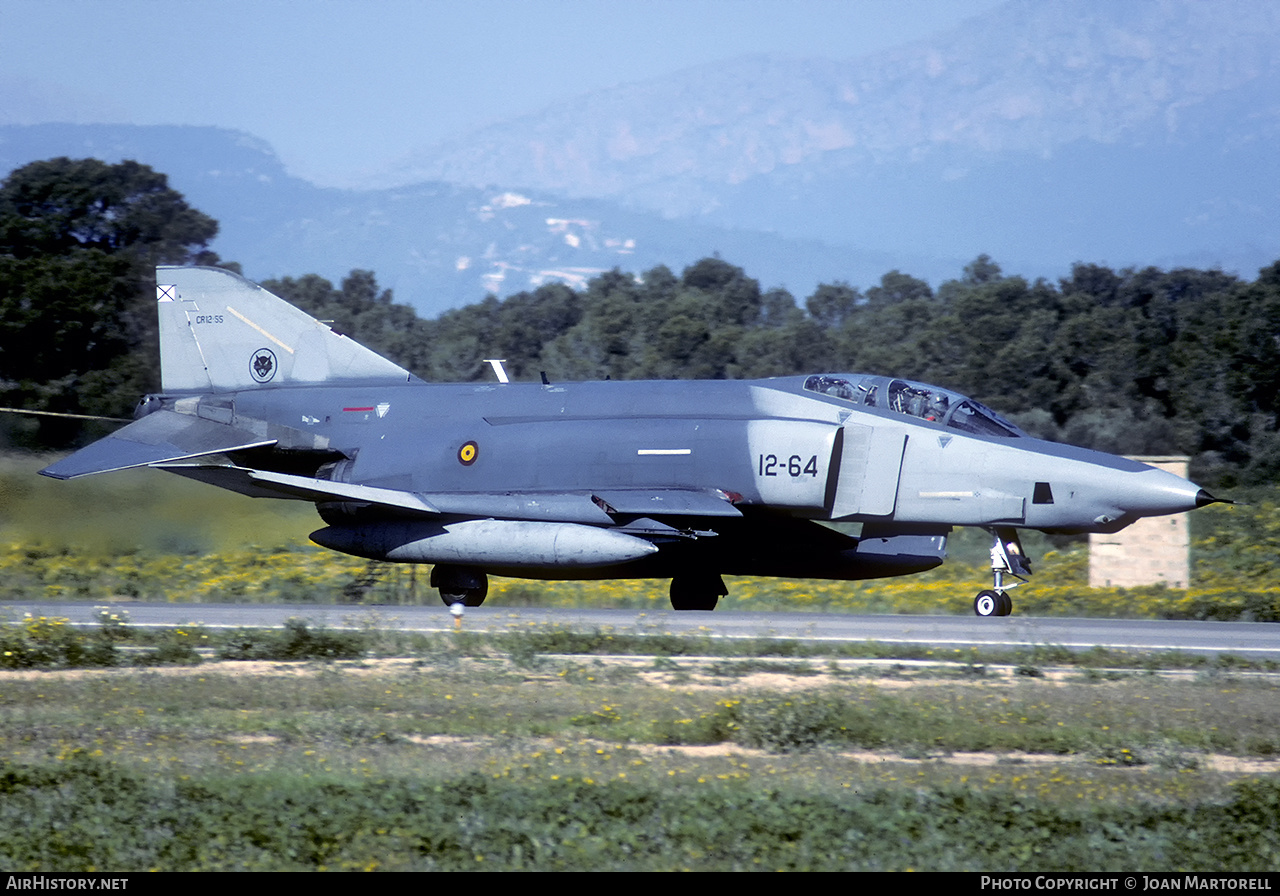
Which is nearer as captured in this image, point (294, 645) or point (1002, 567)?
point (294, 645)

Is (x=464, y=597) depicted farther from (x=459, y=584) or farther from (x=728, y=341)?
(x=728, y=341)

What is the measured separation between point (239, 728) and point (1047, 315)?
39626mm

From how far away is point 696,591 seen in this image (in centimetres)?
1648

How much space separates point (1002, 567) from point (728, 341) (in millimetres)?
28176

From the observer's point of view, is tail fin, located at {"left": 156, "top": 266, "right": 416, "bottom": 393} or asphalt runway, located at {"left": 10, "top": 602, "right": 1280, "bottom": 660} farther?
tail fin, located at {"left": 156, "top": 266, "right": 416, "bottom": 393}

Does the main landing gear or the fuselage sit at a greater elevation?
the fuselage

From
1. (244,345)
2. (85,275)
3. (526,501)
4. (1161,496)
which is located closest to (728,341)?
(85,275)

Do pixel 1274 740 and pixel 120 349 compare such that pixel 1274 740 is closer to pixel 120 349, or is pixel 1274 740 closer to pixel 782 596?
pixel 782 596

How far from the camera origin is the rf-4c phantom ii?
46.5ft

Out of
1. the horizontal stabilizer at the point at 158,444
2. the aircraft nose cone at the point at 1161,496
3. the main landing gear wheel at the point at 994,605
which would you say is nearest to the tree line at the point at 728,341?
the horizontal stabilizer at the point at 158,444

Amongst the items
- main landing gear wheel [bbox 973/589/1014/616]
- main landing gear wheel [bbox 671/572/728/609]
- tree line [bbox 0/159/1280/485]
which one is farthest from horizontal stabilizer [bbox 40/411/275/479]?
main landing gear wheel [bbox 973/589/1014/616]

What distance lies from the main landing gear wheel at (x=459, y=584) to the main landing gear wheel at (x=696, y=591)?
95.0 inches

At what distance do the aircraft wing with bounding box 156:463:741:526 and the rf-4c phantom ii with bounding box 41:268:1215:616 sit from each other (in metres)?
0.03

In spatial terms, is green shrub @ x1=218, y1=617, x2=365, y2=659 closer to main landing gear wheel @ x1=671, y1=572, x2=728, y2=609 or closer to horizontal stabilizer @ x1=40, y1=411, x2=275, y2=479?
horizontal stabilizer @ x1=40, y1=411, x2=275, y2=479
